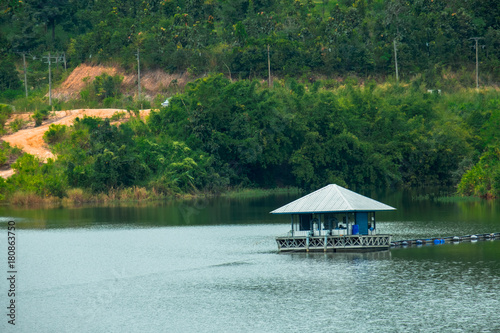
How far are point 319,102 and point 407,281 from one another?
59550 millimetres

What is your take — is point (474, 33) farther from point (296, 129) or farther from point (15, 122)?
point (15, 122)

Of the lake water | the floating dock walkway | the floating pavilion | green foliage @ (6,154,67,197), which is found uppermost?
green foliage @ (6,154,67,197)

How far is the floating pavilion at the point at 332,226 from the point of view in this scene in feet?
148

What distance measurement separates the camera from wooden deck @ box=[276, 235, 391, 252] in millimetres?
45188

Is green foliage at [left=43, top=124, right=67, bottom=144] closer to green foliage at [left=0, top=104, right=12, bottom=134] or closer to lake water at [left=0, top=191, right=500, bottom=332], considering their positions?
green foliage at [left=0, top=104, right=12, bottom=134]

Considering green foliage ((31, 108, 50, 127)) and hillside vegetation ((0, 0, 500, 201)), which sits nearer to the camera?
hillside vegetation ((0, 0, 500, 201))

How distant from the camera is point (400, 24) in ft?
378

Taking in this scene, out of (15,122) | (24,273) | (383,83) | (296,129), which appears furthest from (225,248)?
(383,83)

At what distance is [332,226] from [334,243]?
1.40 meters

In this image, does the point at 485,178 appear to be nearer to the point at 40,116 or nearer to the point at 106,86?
the point at 40,116

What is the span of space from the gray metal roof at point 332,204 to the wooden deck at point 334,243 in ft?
5.57

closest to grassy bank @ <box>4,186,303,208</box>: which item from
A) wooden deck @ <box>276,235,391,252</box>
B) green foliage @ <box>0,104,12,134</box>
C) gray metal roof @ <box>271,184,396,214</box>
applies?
green foliage @ <box>0,104,12,134</box>

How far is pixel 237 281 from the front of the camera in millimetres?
38438

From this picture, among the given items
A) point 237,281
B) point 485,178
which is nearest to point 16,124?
point 485,178
